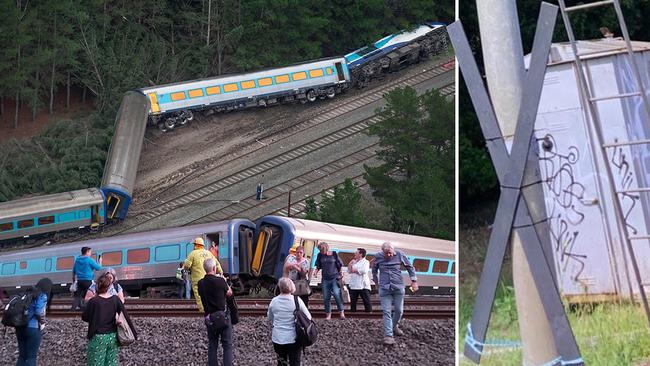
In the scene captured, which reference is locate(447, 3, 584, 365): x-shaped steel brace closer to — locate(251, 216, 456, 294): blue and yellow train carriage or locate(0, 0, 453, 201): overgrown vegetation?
locate(251, 216, 456, 294): blue and yellow train carriage

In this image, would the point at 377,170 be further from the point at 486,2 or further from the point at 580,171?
the point at 486,2

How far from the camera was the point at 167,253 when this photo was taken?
19297mm

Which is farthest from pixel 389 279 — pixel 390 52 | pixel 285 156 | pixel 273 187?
pixel 390 52

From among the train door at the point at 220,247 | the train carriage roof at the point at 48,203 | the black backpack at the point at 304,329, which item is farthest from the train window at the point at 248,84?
the black backpack at the point at 304,329

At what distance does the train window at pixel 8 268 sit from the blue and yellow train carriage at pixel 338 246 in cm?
722

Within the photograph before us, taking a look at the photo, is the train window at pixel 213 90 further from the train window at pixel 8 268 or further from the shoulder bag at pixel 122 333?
the shoulder bag at pixel 122 333

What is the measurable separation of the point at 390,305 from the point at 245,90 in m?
23.4

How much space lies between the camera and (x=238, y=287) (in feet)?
60.7

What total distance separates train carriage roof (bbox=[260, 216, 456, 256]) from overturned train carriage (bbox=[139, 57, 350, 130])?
13.7 meters

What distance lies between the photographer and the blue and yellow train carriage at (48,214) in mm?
26516

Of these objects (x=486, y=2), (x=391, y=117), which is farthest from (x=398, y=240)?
(x=486, y=2)

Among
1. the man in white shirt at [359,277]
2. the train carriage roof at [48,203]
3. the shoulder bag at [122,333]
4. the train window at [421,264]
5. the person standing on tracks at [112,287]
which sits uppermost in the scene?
the train carriage roof at [48,203]

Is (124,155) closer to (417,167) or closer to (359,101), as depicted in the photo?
(359,101)

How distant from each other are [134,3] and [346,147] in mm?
11220
